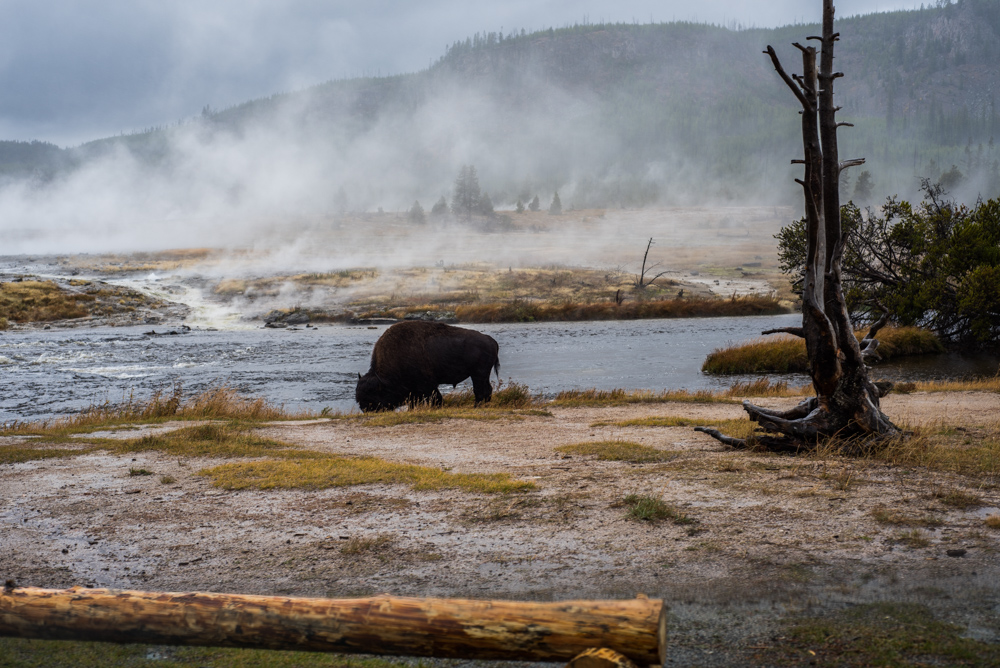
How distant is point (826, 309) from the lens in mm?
9719

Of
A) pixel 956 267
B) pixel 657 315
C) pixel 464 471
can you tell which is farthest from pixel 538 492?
pixel 657 315

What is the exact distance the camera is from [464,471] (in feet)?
31.0

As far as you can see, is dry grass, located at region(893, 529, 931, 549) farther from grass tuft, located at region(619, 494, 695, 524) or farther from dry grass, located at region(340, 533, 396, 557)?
dry grass, located at region(340, 533, 396, 557)

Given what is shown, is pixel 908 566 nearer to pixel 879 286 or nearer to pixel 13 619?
pixel 13 619

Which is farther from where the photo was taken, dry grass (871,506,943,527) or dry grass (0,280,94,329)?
dry grass (0,280,94,329)

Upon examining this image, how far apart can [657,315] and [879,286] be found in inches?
763

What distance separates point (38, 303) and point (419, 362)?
46207 millimetres

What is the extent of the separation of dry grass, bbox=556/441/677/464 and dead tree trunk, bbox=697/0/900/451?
1563 mm

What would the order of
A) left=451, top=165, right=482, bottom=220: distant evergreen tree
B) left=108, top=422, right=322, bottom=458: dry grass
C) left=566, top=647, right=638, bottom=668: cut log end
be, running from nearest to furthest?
left=566, top=647, right=638, bottom=668: cut log end
left=108, top=422, right=322, bottom=458: dry grass
left=451, top=165, right=482, bottom=220: distant evergreen tree

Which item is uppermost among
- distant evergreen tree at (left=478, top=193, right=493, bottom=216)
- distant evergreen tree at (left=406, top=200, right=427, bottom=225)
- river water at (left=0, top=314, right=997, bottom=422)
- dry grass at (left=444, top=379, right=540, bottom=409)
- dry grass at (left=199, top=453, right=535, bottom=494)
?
distant evergreen tree at (left=478, top=193, right=493, bottom=216)

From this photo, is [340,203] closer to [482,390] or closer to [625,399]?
[482,390]

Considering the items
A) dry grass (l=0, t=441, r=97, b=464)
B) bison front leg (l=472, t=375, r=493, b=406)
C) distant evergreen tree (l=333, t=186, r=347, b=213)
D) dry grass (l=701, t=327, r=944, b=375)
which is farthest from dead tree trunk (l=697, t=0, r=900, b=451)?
distant evergreen tree (l=333, t=186, r=347, b=213)

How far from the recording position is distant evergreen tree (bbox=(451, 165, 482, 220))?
133500mm

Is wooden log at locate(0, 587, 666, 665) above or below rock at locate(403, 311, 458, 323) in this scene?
above
